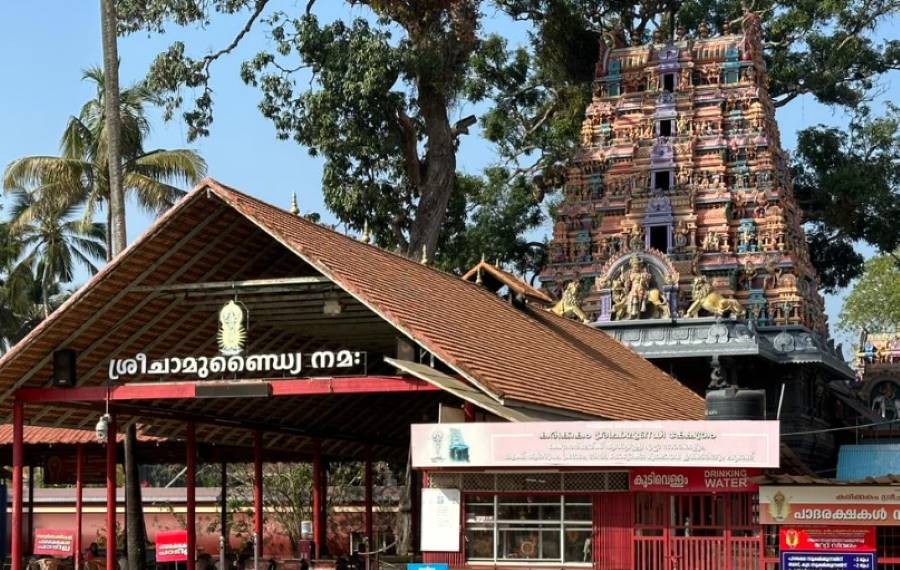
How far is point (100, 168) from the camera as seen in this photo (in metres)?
41.6

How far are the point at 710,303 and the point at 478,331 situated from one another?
1853 centimetres

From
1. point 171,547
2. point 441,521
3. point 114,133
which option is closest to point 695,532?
point 441,521

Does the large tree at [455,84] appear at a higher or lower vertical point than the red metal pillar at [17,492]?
higher

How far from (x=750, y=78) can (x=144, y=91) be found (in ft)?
57.4

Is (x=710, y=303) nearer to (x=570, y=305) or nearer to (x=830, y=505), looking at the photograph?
(x=570, y=305)

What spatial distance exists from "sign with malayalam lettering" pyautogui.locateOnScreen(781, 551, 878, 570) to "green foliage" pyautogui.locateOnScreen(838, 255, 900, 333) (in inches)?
2169

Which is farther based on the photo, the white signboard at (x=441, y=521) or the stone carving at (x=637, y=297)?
the stone carving at (x=637, y=297)

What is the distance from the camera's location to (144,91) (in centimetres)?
4450

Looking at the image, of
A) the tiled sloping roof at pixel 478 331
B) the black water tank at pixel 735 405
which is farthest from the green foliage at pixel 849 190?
the black water tank at pixel 735 405

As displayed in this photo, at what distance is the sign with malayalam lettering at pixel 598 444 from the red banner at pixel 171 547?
21.2 feet

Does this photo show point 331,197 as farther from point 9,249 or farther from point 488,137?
point 9,249

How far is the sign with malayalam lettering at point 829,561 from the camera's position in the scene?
19188mm

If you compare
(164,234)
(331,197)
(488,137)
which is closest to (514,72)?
(488,137)

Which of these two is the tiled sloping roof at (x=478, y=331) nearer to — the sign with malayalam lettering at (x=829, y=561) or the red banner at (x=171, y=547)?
the sign with malayalam lettering at (x=829, y=561)
